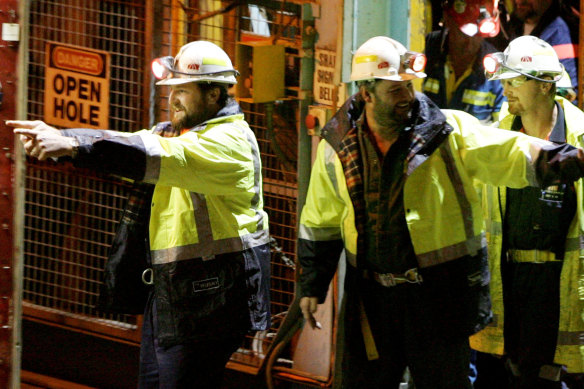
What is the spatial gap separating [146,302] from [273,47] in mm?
1853

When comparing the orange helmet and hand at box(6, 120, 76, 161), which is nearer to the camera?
hand at box(6, 120, 76, 161)

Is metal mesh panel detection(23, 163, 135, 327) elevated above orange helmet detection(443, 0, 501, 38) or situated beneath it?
situated beneath

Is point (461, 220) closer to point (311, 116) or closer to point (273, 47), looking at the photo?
point (311, 116)

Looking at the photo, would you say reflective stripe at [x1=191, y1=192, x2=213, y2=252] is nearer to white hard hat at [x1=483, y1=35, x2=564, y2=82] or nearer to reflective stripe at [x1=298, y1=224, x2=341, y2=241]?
reflective stripe at [x1=298, y1=224, x2=341, y2=241]

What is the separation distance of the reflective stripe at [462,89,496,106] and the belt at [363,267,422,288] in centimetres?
250

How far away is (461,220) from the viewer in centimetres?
481

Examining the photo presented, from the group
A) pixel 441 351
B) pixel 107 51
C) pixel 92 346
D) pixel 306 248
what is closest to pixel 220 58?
pixel 306 248

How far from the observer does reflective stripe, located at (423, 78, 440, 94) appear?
7.17 meters

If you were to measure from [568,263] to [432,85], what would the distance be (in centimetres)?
204

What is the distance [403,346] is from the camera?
4.96m

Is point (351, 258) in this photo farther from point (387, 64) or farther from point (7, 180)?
point (7, 180)

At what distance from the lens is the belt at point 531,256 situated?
18.1 ft

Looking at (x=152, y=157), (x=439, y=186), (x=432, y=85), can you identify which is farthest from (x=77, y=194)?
(x=439, y=186)

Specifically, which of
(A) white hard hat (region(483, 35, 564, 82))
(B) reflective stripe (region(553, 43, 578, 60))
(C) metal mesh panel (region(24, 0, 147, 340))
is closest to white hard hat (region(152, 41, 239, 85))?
(A) white hard hat (region(483, 35, 564, 82))
